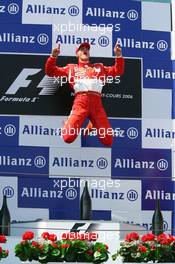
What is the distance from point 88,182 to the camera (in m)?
7.87

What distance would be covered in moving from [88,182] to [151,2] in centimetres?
221

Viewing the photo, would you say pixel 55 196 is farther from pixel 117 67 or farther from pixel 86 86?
pixel 117 67

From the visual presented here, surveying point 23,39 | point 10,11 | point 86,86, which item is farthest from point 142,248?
point 10,11

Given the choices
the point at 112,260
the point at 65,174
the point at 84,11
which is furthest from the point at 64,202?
the point at 84,11

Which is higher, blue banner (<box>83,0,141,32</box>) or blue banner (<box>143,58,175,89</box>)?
blue banner (<box>83,0,141,32</box>)

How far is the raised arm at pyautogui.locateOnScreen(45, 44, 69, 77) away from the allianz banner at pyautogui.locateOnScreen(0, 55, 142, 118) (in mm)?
114

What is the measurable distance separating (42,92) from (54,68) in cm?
33

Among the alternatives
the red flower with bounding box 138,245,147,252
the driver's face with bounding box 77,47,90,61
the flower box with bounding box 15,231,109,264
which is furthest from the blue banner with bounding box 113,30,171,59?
the flower box with bounding box 15,231,109,264

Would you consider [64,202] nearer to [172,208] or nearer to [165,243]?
[172,208]

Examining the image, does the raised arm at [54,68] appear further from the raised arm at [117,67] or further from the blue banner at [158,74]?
the blue banner at [158,74]

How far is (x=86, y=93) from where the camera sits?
25.8ft

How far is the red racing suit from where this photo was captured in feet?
25.7

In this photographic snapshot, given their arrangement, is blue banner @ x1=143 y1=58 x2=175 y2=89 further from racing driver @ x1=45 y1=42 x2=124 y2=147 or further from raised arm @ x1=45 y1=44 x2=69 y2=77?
raised arm @ x1=45 y1=44 x2=69 y2=77

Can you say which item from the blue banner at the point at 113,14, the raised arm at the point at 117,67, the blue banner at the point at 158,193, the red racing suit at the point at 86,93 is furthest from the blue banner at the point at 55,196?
the blue banner at the point at 113,14
